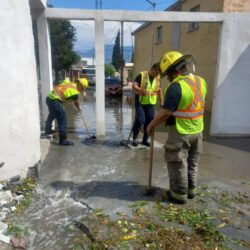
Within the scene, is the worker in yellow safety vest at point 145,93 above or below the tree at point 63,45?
below

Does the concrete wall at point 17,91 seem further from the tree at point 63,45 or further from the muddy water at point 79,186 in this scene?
Answer: the tree at point 63,45

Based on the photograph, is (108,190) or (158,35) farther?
(158,35)

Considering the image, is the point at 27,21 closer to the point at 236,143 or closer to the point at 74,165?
the point at 74,165

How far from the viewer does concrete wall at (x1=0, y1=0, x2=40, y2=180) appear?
378cm

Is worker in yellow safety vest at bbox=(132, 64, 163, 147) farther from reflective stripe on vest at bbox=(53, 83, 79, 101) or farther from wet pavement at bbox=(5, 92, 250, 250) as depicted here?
reflective stripe on vest at bbox=(53, 83, 79, 101)

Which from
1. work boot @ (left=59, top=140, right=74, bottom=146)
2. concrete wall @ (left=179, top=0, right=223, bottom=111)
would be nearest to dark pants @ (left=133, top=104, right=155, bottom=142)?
work boot @ (left=59, top=140, right=74, bottom=146)

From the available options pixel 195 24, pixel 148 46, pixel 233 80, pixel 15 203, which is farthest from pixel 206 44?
pixel 15 203

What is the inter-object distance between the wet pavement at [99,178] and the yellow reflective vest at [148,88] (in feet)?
3.67

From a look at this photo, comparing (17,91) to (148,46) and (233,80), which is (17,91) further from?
(148,46)

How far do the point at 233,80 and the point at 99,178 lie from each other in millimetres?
4568

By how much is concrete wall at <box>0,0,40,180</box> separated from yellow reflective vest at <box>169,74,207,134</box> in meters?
2.24

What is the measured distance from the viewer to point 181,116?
3.49 meters

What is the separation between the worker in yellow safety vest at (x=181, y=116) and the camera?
11.0ft

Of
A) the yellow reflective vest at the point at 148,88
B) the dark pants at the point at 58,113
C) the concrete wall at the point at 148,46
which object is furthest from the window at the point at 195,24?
the dark pants at the point at 58,113
